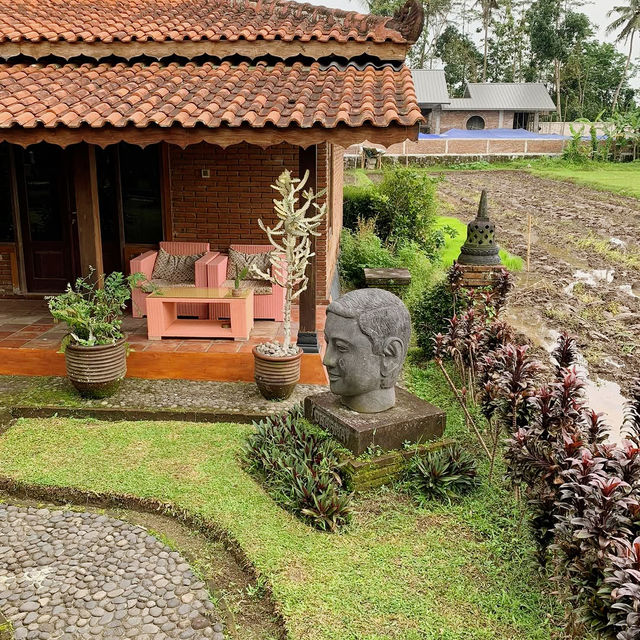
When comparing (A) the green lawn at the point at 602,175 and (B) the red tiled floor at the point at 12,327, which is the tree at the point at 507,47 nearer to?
(A) the green lawn at the point at 602,175

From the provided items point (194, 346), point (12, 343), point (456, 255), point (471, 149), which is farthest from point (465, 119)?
point (12, 343)

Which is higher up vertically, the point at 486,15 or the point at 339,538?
the point at 486,15

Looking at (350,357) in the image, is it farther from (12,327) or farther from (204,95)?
(12,327)

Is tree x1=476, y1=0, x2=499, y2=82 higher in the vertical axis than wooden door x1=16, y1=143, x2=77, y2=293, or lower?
higher

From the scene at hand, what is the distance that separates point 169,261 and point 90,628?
5779 millimetres

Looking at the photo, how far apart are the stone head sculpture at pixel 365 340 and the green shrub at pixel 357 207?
10882mm

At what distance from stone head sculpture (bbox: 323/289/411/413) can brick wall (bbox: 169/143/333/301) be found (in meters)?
4.48

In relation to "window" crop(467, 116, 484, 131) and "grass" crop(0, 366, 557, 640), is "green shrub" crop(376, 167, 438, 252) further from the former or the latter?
"window" crop(467, 116, 484, 131)

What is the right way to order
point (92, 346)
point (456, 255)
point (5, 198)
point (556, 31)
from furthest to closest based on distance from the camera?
point (556, 31) → point (456, 255) → point (5, 198) → point (92, 346)

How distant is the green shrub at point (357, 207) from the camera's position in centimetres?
1600

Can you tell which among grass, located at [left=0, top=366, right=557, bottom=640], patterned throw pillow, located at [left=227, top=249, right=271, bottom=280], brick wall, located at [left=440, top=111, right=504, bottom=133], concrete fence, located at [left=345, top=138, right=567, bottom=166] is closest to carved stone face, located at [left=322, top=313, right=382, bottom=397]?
grass, located at [left=0, top=366, right=557, bottom=640]

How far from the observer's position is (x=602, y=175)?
112 feet

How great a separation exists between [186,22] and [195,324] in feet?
13.8

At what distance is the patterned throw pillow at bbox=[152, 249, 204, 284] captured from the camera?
8734mm
